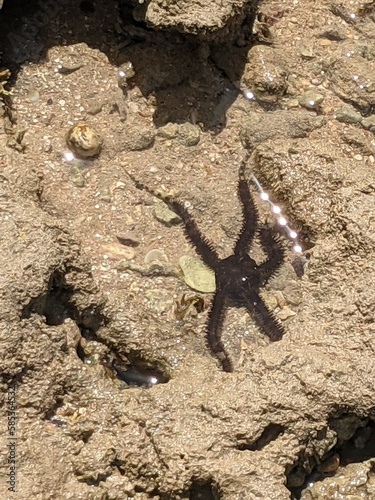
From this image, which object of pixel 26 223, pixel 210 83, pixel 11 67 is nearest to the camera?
pixel 26 223

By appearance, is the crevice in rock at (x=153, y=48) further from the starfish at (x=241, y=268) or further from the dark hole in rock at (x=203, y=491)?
the dark hole in rock at (x=203, y=491)

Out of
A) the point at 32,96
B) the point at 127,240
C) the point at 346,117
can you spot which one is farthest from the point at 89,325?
the point at 346,117

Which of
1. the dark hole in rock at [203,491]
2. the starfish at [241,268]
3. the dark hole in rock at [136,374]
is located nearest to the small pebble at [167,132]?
the starfish at [241,268]

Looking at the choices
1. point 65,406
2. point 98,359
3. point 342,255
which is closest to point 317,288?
point 342,255

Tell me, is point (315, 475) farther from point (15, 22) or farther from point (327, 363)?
point (15, 22)

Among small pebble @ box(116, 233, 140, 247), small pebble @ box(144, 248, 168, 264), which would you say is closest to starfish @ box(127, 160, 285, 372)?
small pebble @ box(144, 248, 168, 264)

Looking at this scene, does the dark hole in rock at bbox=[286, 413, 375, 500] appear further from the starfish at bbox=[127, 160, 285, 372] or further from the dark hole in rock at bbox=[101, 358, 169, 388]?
the dark hole in rock at bbox=[101, 358, 169, 388]

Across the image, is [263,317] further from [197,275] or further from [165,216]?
[165,216]
